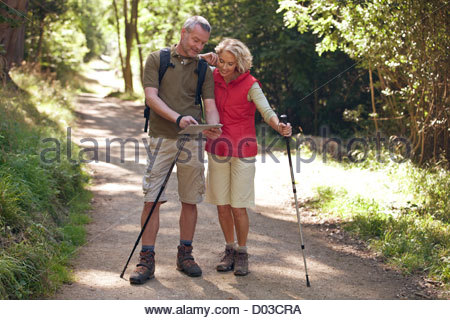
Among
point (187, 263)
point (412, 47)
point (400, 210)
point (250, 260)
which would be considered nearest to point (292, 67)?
point (412, 47)

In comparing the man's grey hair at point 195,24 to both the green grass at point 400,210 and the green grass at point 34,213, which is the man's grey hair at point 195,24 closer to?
the green grass at point 34,213

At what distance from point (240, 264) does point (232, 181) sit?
2.63 ft

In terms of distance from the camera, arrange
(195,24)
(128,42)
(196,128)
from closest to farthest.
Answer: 1. (196,128)
2. (195,24)
3. (128,42)

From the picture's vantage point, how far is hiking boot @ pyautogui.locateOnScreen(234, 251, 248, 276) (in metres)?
5.09

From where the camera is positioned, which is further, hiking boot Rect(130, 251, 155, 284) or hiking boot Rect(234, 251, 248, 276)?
hiking boot Rect(234, 251, 248, 276)

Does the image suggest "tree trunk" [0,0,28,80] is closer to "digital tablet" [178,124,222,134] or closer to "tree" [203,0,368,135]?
"tree" [203,0,368,135]

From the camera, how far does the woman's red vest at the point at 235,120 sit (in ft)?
16.1

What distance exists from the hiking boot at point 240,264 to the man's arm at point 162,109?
1390 millimetres

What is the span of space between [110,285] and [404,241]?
334 centimetres

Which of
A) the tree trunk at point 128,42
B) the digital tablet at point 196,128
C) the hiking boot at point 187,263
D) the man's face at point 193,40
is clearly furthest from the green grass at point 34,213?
the tree trunk at point 128,42

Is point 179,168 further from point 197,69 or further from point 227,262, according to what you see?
point 227,262

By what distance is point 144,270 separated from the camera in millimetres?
4793

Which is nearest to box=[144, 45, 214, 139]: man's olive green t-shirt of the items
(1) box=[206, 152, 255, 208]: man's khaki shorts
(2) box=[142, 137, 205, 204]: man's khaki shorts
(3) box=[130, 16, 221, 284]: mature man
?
(3) box=[130, 16, 221, 284]: mature man

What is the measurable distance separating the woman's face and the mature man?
13 centimetres
